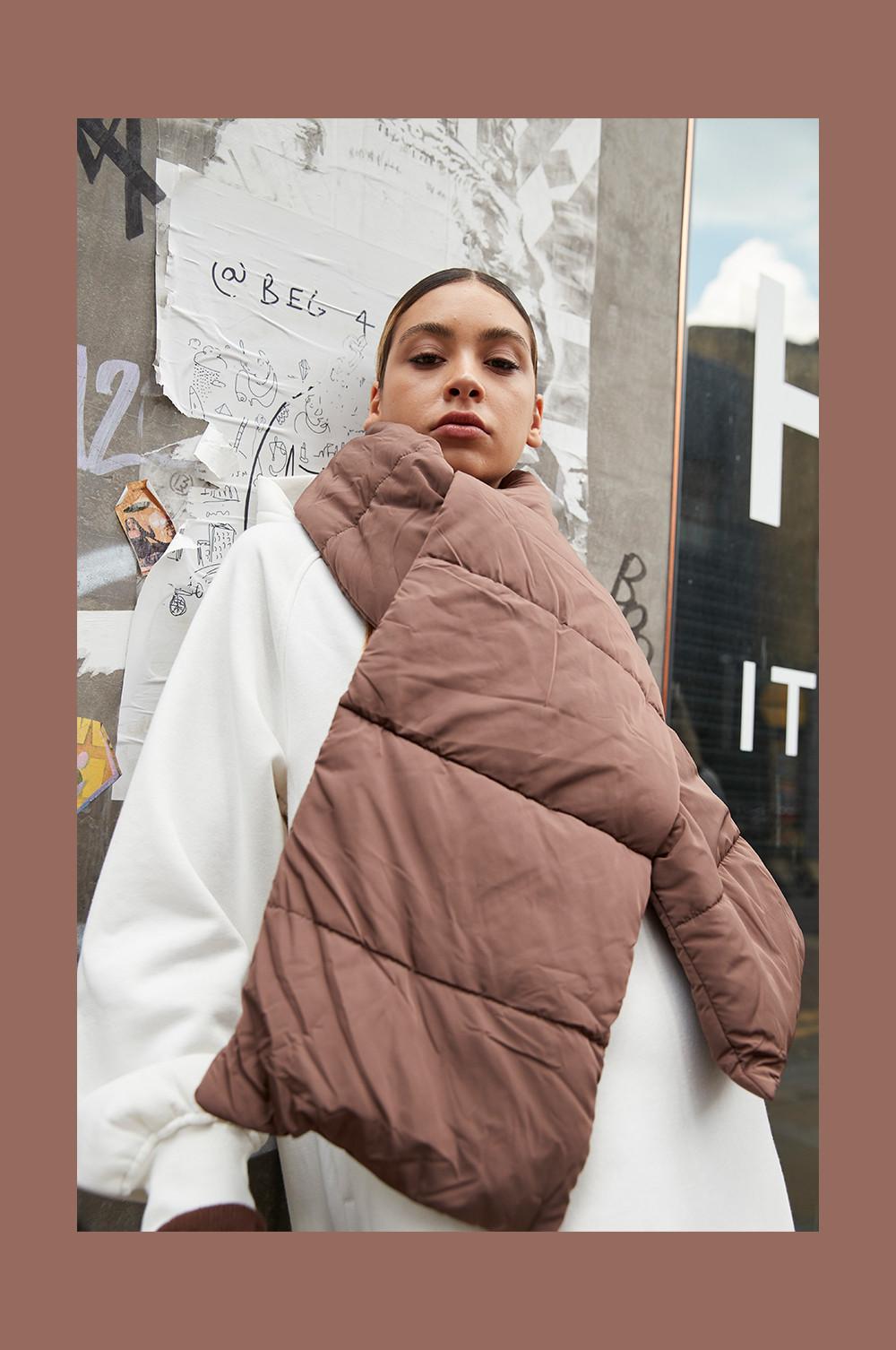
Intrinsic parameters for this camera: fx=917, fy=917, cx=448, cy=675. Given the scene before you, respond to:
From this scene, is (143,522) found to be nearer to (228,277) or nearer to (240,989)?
(228,277)

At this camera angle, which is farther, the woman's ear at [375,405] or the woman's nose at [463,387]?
the woman's ear at [375,405]

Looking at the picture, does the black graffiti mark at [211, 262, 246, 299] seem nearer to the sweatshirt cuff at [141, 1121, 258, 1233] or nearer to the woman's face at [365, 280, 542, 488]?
the woman's face at [365, 280, 542, 488]

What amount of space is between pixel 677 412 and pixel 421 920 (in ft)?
4.31

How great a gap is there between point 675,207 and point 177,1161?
178cm

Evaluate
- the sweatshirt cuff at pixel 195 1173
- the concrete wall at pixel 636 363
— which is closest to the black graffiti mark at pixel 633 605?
the concrete wall at pixel 636 363

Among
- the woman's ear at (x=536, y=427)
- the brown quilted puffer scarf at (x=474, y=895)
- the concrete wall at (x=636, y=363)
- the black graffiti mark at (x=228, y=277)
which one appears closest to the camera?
the brown quilted puffer scarf at (x=474, y=895)

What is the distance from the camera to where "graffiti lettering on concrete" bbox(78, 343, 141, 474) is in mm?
1102

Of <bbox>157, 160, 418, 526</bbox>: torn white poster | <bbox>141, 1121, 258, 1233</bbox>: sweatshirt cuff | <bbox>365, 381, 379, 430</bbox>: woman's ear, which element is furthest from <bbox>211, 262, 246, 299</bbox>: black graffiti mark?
<bbox>141, 1121, 258, 1233</bbox>: sweatshirt cuff

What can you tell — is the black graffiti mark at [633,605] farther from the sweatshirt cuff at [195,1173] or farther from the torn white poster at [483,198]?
the sweatshirt cuff at [195,1173]

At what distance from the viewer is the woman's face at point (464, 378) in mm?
1131

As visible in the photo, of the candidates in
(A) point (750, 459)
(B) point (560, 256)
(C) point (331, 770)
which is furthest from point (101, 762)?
(A) point (750, 459)

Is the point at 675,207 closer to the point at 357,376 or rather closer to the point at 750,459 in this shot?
the point at 750,459

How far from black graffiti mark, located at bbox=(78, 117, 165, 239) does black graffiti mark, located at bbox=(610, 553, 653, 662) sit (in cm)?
95

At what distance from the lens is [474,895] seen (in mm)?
769
